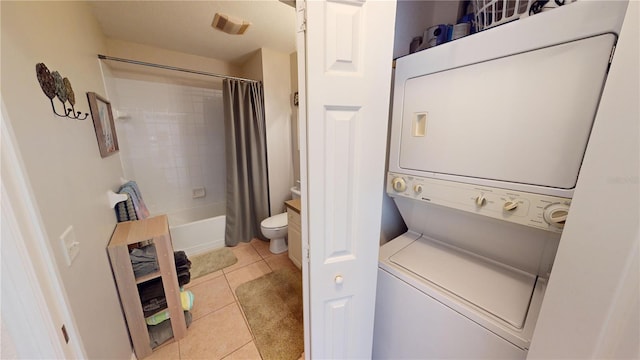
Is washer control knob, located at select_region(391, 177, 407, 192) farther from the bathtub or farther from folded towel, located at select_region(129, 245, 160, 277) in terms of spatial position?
the bathtub

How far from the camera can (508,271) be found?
99 centimetres

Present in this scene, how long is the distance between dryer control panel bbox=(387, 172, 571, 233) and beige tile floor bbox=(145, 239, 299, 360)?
1.49 meters

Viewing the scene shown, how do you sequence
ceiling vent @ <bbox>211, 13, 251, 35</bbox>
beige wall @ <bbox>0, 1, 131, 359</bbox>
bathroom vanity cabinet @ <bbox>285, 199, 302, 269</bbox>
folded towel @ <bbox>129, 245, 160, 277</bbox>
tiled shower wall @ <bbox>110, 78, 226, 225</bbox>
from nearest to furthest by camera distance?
1. beige wall @ <bbox>0, 1, 131, 359</bbox>
2. folded towel @ <bbox>129, 245, 160, 277</bbox>
3. ceiling vent @ <bbox>211, 13, 251, 35</bbox>
4. bathroom vanity cabinet @ <bbox>285, 199, 302, 269</bbox>
5. tiled shower wall @ <bbox>110, 78, 226, 225</bbox>

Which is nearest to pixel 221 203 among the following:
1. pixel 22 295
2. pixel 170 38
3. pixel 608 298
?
pixel 170 38

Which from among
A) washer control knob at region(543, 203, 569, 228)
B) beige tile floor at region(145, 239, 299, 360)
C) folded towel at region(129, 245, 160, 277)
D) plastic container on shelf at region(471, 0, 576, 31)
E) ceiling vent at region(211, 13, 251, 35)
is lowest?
beige tile floor at region(145, 239, 299, 360)

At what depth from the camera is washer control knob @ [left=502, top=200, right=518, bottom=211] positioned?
2.64 ft

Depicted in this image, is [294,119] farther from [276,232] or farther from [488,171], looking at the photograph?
[488,171]

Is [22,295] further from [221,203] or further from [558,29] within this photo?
[221,203]

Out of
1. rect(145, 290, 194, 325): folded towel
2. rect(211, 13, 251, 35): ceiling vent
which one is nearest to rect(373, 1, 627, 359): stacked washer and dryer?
rect(145, 290, 194, 325): folded towel

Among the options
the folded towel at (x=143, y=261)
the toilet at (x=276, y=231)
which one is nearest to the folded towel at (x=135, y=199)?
the folded towel at (x=143, y=261)

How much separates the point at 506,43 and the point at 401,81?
408 mm

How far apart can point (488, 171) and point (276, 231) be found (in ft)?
6.65

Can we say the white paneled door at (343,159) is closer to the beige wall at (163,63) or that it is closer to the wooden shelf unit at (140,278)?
the wooden shelf unit at (140,278)

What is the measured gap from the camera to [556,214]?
73cm
